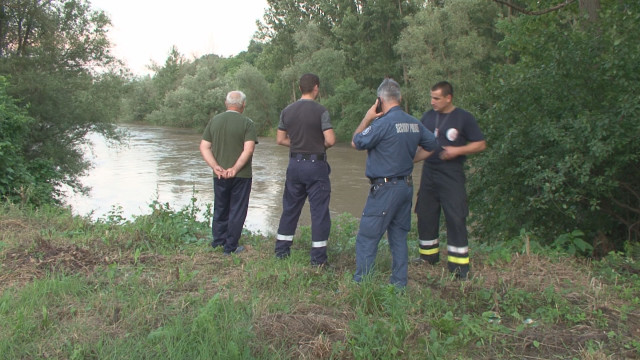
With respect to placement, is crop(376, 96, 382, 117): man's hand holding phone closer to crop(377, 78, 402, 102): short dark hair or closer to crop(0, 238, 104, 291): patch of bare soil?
crop(377, 78, 402, 102): short dark hair

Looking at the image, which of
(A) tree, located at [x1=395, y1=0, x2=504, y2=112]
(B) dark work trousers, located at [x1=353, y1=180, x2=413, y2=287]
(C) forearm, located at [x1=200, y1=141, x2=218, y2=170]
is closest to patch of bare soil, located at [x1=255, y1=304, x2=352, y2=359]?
(B) dark work trousers, located at [x1=353, y1=180, x2=413, y2=287]

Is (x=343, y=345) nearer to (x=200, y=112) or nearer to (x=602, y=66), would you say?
(x=602, y=66)

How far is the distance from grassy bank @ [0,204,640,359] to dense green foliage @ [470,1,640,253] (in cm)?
112

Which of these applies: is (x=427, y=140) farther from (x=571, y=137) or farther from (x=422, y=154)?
(x=571, y=137)

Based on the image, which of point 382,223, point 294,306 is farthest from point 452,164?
point 294,306

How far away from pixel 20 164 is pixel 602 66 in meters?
9.92

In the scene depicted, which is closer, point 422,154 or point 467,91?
point 422,154

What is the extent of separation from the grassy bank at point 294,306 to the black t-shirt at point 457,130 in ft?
4.00

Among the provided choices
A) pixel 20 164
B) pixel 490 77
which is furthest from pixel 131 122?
pixel 490 77

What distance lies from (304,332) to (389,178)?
60.7 inches

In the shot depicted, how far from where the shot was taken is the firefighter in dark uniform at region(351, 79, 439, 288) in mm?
4281

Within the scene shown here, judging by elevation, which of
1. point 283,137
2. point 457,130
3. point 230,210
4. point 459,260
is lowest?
point 459,260

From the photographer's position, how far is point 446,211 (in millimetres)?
4977

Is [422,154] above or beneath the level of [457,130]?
beneath
